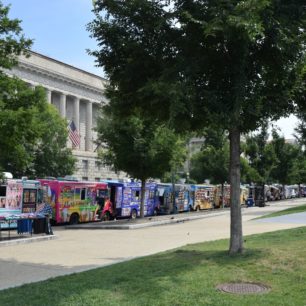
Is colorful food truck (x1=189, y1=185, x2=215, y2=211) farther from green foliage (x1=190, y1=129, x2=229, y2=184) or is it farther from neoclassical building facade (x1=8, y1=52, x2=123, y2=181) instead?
neoclassical building facade (x1=8, y1=52, x2=123, y2=181)

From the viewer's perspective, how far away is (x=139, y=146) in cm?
2909

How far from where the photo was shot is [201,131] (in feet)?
40.7

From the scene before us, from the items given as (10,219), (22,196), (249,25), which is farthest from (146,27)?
(22,196)

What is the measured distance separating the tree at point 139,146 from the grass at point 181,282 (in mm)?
18115

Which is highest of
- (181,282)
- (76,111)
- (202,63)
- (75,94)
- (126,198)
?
(75,94)

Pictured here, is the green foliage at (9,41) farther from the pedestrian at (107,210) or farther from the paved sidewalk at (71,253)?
the pedestrian at (107,210)

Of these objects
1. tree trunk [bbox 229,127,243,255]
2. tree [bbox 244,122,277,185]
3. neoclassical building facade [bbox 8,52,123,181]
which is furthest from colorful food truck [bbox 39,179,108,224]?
neoclassical building facade [bbox 8,52,123,181]

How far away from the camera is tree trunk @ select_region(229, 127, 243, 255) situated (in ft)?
36.3

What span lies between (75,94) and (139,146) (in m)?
51.5

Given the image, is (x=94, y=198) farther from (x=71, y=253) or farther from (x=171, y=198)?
(x=71, y=253)

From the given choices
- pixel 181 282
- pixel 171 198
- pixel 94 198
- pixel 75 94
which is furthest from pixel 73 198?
pixel 75 94

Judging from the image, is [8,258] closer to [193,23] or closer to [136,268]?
[136,268]

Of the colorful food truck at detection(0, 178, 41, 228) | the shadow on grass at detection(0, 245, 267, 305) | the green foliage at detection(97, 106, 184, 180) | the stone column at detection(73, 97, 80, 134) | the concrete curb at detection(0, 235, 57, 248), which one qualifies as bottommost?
the concrete curb at detection(0, 235, 57, 248)

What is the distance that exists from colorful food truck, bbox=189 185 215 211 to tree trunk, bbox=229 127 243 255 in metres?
34.2
